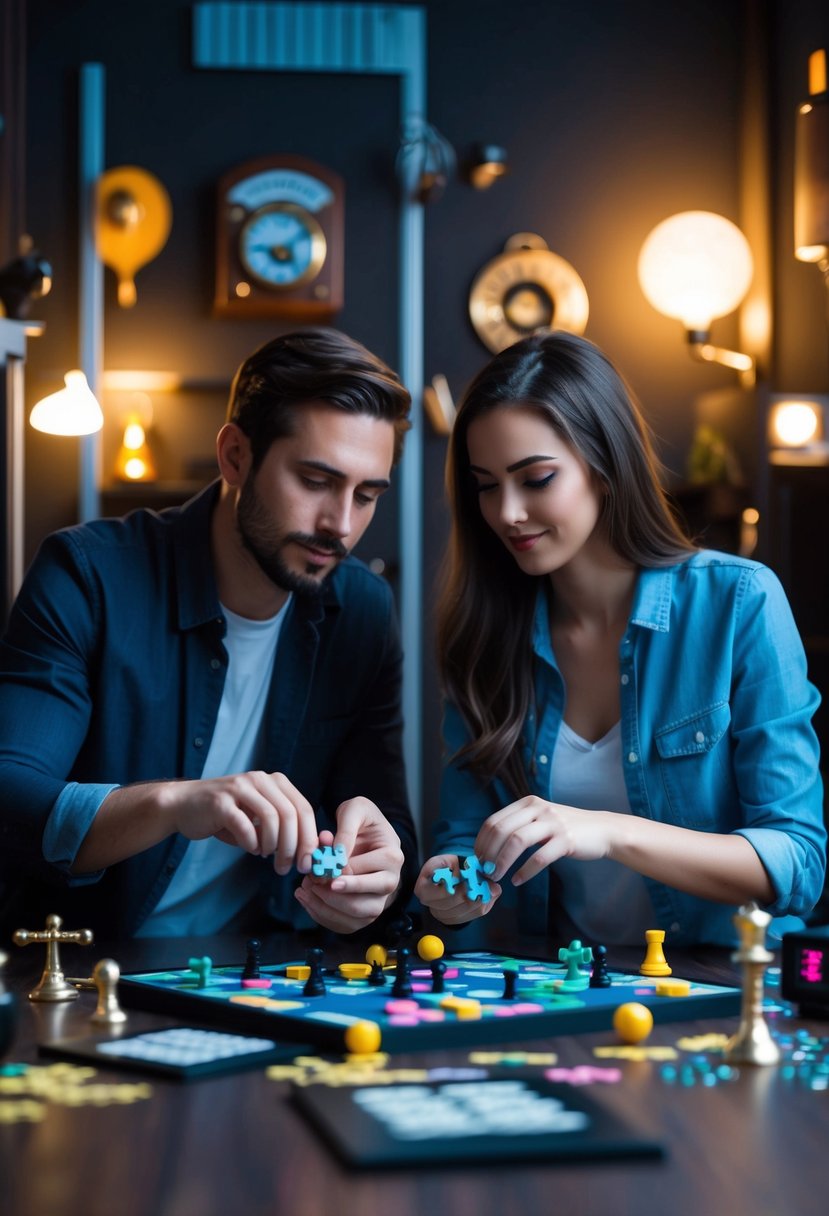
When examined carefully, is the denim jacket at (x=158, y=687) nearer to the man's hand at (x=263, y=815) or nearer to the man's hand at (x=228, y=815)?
the man's hand at (x=228, y=815)

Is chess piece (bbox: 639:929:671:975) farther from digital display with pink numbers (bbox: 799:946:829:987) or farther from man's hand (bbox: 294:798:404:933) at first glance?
man's hand (bbox: 294:798:404:933)

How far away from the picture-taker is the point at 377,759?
8.09 ft

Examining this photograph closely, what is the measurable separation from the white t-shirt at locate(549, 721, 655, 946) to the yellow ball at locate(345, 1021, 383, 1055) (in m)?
0.95

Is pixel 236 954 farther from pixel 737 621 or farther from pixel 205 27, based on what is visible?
pixel 205 27

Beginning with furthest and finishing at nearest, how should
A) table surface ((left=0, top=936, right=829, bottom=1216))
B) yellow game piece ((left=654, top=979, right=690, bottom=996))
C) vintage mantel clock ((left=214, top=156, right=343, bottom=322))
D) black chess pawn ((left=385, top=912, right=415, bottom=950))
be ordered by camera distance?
vintage mantel clock ((left=214, top=156, right=343, bottom=322)), black chess pawn ((left=385, top=912, right=415, bottom=950)), yellow game piece ((left=654, top=979, right=690, bottom=996)), table surface ((left=0, top=936, right=829, bottom=1216))

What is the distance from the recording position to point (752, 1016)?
125 centimetres

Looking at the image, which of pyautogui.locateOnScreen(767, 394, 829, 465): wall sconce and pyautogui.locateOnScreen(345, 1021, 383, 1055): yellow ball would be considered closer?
pyautogui.locateOnScreen(345, 1021, 383, 1055): yellow ball

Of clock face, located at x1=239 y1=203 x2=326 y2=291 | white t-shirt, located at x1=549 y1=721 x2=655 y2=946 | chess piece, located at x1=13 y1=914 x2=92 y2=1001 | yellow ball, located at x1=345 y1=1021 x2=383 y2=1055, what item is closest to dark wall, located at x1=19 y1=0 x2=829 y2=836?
clock face, located at x1=239 y1=203 x2=326 y2=291

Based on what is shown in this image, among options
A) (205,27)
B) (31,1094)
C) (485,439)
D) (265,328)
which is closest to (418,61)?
(205,27)

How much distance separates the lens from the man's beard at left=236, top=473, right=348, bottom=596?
232 centimetres

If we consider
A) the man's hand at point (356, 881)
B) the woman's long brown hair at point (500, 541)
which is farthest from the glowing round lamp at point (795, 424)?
the man's hand at point (356, 881)

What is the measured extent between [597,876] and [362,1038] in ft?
3.35

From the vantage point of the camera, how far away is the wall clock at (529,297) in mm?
5102

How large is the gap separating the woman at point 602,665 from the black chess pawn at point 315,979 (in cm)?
55
